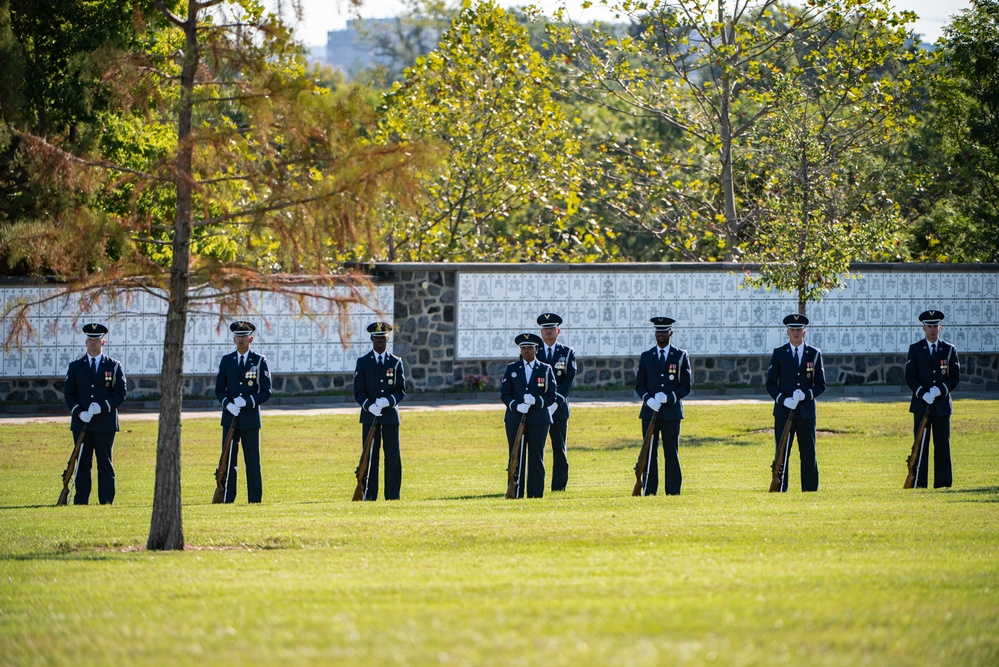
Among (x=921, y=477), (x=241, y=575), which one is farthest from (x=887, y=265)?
(x=241, y=575)

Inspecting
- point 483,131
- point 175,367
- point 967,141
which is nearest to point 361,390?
point 175,367

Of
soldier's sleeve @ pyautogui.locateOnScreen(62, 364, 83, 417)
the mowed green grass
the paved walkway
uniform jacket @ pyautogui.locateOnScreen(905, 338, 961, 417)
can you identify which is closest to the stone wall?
the paved walkway

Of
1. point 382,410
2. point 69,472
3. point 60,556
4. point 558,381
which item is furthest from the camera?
point 558,381

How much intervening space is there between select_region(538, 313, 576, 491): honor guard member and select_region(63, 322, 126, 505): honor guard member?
459 centimetres

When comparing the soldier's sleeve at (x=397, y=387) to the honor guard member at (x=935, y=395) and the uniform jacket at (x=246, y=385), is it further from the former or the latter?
the honor guard member at (x=935, y=395)

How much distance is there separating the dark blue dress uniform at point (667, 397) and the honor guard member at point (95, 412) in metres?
5.39

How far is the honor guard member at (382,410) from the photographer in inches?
527

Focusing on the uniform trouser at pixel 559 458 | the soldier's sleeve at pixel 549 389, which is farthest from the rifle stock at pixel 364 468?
the uniform trouser at pixel 559 458

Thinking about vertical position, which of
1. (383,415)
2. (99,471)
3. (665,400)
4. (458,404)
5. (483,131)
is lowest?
(99,471)

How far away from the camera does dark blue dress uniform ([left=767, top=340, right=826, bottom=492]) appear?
13484 mm

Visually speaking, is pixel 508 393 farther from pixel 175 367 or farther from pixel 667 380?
pixel 175 367

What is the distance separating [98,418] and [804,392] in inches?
286

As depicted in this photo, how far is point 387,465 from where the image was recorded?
1347cm

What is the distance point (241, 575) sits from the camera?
8148mm
